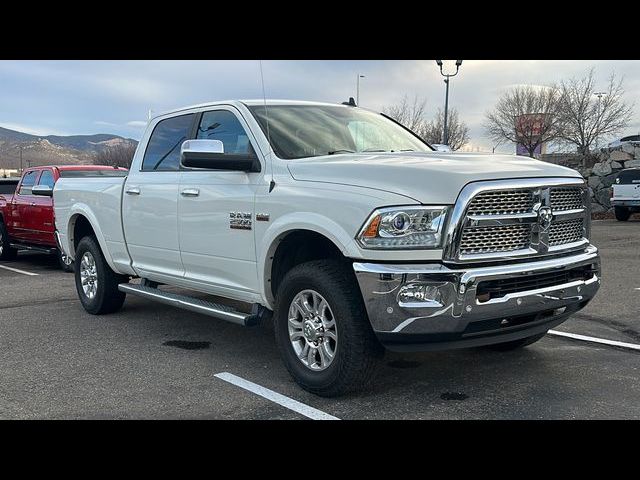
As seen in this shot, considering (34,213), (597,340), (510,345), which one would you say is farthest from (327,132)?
(34,213)

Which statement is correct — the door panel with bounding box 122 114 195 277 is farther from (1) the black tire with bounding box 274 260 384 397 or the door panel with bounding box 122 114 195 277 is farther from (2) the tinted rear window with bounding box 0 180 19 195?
(2) the tinted rear window with bounding box 0 180 19 195

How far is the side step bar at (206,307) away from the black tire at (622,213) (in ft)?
58.0

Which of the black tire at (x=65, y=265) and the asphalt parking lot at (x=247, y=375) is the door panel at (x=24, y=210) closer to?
the black tire at (x=65, y=265)

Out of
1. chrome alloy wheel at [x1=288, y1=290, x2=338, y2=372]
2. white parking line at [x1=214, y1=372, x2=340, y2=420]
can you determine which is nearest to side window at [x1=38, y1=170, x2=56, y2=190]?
white parking line at [x1=214, y1=372, x2=340, y2=420]

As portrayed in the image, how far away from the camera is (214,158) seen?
4.52 meters

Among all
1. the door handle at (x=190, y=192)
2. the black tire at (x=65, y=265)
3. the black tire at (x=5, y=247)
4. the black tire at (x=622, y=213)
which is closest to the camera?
the door handle at (x=190, y=192)

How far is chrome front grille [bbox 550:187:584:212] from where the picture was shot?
13.8 feet

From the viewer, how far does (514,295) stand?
3814mm

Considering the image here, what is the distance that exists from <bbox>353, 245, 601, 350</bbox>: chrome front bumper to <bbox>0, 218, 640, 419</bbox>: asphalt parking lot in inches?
21.6

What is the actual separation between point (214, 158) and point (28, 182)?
860 centimetres

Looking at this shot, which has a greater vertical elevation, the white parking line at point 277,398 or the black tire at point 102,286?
the black tire at point 102,286

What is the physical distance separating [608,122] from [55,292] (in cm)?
3390

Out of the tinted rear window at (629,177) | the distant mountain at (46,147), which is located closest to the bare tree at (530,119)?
the tinted rear window at (629,177)

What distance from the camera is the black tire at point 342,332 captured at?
3904 millimetres
